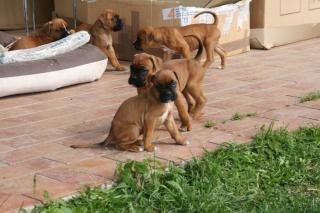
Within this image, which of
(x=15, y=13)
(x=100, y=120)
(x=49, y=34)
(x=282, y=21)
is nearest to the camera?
(x=100, y=120)

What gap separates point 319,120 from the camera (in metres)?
5.64

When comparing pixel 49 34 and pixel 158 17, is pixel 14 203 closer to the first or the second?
pixel 49 34

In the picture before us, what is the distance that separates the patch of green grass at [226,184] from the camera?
4020mm

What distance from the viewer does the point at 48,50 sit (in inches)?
278

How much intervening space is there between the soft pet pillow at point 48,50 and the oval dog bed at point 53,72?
0.26 feet

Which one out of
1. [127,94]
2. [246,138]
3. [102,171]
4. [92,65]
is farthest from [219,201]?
[92,65]

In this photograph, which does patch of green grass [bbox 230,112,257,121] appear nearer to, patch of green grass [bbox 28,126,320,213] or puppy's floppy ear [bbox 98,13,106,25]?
patch of green grass [bbox 28,126,320,213]

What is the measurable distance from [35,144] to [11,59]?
187 cm

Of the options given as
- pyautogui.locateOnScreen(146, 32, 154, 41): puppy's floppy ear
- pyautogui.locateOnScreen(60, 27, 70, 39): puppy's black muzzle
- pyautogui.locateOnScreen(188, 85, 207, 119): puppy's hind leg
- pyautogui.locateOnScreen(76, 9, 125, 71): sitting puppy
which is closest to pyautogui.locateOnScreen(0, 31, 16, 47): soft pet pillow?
pyautogui.locateOnScreen(60, 27, 70, 39): puppy's black muzzle

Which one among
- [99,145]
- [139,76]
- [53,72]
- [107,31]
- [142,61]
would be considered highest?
[107,31]

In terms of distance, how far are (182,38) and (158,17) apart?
0.58m

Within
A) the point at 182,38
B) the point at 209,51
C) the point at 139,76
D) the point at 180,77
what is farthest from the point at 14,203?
the point at 209,51

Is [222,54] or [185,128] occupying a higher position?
[222,54]

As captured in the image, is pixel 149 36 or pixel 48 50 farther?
pixel 149 36
